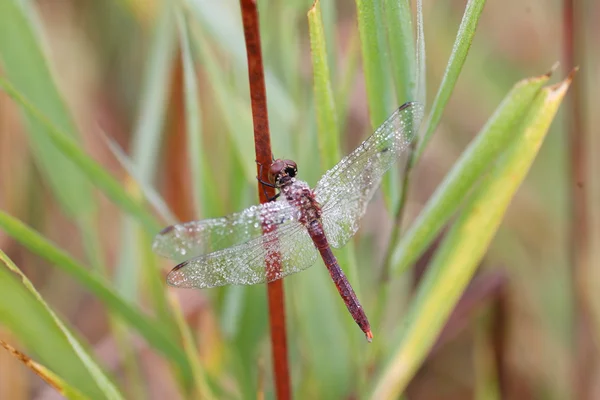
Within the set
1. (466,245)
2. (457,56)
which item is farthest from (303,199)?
(457,56)

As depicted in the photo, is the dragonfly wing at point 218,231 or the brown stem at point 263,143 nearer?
the brown stem at point 263,143

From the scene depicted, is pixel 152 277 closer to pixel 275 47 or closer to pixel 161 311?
pixel 161 311

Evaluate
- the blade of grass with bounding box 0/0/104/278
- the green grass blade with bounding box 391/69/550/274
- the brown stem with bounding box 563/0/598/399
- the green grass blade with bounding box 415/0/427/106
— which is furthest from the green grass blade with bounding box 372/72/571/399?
the blade of grass with bounding box 0/0/104/278

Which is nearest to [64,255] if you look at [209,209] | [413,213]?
[209,209]

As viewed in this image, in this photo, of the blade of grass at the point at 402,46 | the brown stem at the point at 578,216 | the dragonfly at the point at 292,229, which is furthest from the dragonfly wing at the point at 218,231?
the brown stem at the point at 578,216

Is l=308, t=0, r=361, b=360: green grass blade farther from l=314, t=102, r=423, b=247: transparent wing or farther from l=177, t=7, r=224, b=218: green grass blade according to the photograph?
l=177, t=7, r=224, b=218: green grass blade

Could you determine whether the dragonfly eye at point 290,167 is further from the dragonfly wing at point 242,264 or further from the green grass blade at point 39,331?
the green grass blade at point 39,331
